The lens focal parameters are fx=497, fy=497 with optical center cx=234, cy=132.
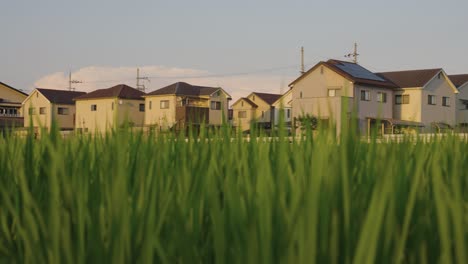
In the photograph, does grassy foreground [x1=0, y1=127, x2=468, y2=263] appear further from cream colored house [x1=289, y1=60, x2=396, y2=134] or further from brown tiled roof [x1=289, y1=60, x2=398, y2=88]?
brown tiled roof [x1=289, y1=60, x2=398, y2=88]

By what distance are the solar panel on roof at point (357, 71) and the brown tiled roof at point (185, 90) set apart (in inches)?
600

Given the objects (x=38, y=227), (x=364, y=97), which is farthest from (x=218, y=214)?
(x=364, y=97)

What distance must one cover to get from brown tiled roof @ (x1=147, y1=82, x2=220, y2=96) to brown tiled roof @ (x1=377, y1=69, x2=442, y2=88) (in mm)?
17686

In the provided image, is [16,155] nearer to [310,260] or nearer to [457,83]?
[310,260]

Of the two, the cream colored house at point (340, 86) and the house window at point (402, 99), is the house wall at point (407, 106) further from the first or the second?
the cream colored house at point (340, 86)

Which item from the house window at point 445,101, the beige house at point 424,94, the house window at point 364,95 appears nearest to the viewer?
the house window at point 364,95

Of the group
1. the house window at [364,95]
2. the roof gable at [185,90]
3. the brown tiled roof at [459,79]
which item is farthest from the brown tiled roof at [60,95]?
the brown tiled roof at [459,79]

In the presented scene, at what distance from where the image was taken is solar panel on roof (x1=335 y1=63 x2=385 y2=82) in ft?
131

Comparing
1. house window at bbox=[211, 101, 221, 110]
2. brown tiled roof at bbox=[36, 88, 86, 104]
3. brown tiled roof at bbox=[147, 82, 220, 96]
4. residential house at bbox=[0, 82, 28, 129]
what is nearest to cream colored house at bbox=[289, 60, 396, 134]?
house window at bbox=[211, 101, 221, 110]

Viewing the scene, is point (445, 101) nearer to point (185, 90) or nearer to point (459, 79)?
point (459, 79)

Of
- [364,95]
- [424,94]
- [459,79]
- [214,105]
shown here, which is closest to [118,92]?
[214,105]

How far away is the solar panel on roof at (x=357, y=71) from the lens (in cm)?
3994

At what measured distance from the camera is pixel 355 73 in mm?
40219

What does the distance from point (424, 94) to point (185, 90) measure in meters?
23.1
